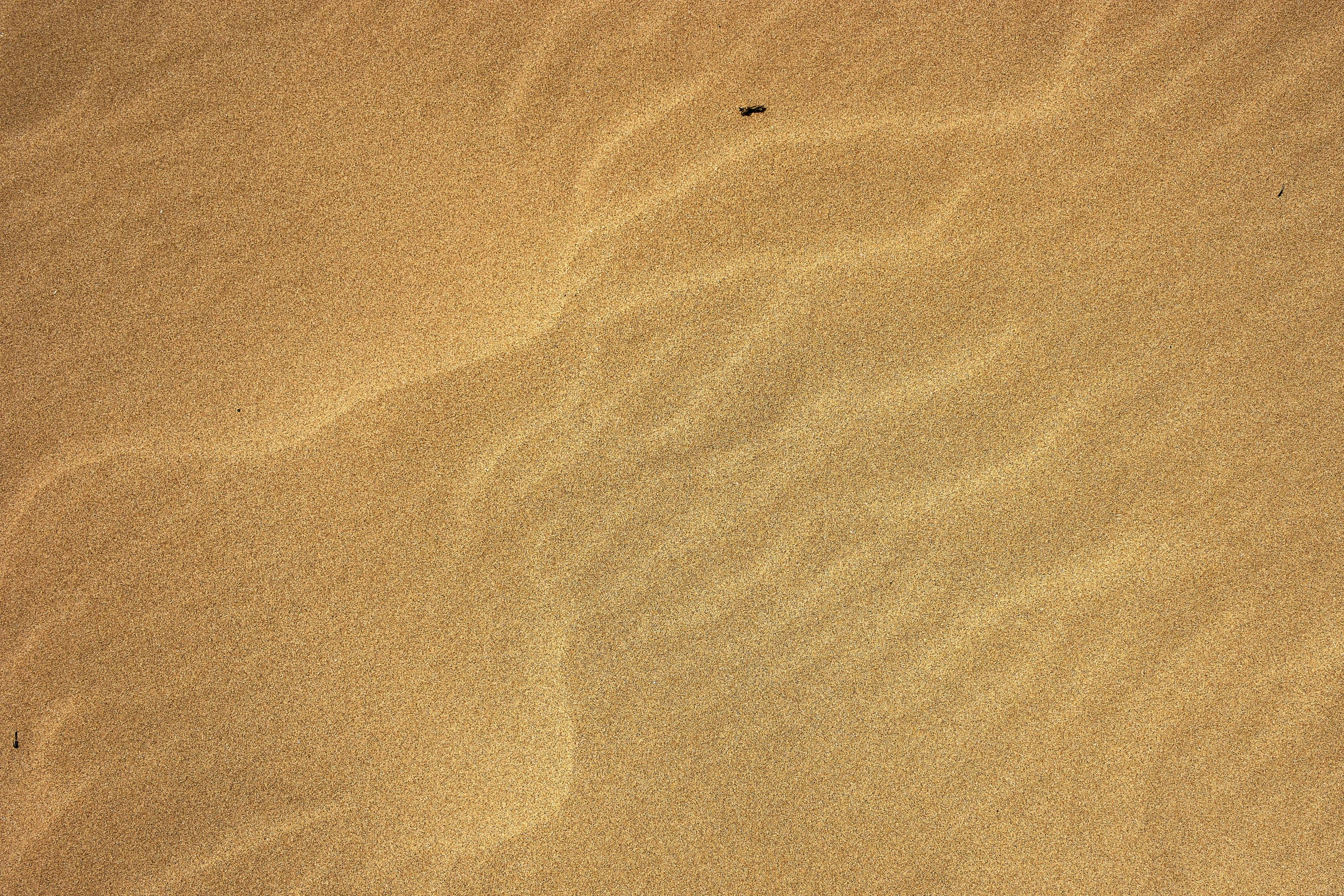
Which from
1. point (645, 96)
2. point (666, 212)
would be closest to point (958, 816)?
point (666, 212)

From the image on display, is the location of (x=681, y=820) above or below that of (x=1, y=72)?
below

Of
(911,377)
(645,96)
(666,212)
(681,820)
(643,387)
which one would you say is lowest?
(681,820)

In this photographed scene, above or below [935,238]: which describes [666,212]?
above

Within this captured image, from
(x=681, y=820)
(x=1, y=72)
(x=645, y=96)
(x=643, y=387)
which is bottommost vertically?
(x=681, y=820)

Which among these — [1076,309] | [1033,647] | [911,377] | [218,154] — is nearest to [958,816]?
[1033,647]

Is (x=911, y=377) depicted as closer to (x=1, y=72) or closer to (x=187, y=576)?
(x=187, y=576)
